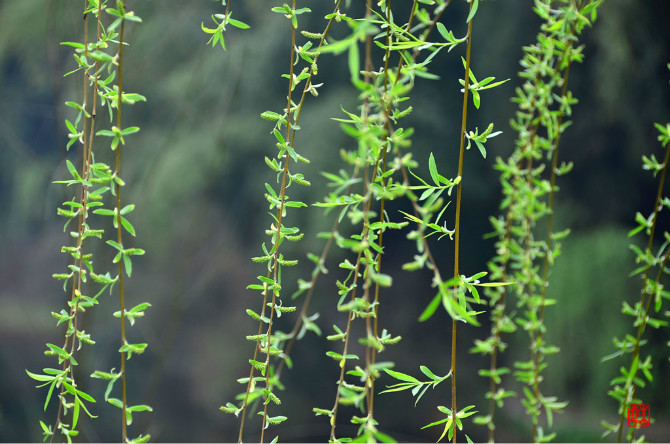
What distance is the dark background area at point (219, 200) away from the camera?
186 centimetres

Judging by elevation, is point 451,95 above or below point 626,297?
above

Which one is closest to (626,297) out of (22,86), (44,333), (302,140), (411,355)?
(411,355)

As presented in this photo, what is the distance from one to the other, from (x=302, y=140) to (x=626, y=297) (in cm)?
114

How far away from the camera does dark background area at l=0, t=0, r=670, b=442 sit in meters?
1.86

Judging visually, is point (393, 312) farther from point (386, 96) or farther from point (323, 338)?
point (386, 96)

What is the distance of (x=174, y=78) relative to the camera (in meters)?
1.98

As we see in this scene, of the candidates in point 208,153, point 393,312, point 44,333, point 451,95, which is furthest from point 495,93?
point 44,333

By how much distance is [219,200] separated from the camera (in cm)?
200

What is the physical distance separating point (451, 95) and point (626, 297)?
85 centimetres

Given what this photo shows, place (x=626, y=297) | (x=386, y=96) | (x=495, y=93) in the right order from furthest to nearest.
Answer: (x=495, y=93)
(x=626, y=297)
(x=386, y=96)

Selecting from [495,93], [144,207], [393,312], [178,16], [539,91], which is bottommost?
[393,312]

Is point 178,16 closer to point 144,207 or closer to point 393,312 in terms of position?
point 144,207

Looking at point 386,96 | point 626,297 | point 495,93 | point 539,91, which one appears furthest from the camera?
point 495,93

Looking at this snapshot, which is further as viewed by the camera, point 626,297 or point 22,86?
point 22,86
